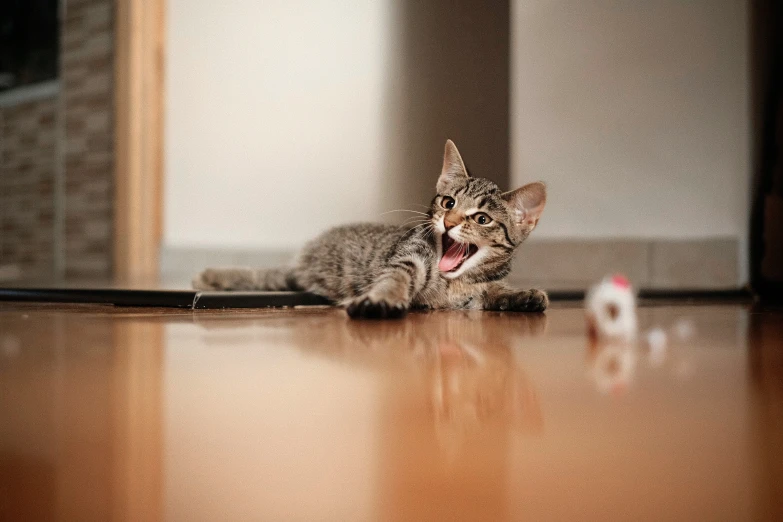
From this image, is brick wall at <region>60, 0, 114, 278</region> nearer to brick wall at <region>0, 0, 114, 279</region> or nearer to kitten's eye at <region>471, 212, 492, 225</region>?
brick wall at <region>0, 0, 114, 279</region>

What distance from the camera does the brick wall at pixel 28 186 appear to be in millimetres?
4070

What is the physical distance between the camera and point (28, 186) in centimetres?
421

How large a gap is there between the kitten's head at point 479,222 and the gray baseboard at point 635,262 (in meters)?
0.74

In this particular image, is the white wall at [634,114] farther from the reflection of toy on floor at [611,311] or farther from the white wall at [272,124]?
the reflection of toy on floor at [611,311]

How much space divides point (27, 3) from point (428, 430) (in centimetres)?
501

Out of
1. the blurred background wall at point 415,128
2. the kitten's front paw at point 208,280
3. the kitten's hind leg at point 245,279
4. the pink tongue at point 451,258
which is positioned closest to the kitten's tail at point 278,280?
the kitten's hind leg at point 245,279

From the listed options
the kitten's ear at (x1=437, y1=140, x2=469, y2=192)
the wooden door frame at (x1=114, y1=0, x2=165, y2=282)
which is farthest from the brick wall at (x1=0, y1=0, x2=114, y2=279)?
the kitten's ear at (x1=437, y1=140, x2=469, y2=192)

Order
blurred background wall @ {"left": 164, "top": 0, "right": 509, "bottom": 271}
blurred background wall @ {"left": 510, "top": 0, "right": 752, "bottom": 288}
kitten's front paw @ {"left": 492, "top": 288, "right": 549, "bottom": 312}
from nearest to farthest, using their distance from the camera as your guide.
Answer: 1. kitten's front paw @ {"left": 492, "top": 288, "right": 549, "bottom": 312}
2. blurred background wall @ {"left": 510, "top": 0, "right": 752, "bottom": 288}
3. blurred background wall @ {"left": 164, "top": 0, "right": 509, "bottom": 271}

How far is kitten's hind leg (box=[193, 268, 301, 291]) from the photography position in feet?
5.30

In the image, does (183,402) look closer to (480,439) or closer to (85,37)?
(480,439)

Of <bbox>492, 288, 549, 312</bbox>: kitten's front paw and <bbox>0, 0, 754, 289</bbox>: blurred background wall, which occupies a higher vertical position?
<bbox>0, 0, 754, 289</bbox>: blurred background wall

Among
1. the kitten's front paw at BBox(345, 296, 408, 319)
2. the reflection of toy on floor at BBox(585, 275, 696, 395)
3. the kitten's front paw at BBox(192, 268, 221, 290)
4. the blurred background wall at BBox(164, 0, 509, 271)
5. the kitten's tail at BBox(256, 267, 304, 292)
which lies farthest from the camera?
the blurred background wall at BBox(164, 0, 509, 271)

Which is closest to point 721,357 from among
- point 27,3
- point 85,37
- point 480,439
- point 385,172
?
point 480,439

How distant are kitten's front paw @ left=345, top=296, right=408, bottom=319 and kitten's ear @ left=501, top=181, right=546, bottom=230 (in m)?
0.47
